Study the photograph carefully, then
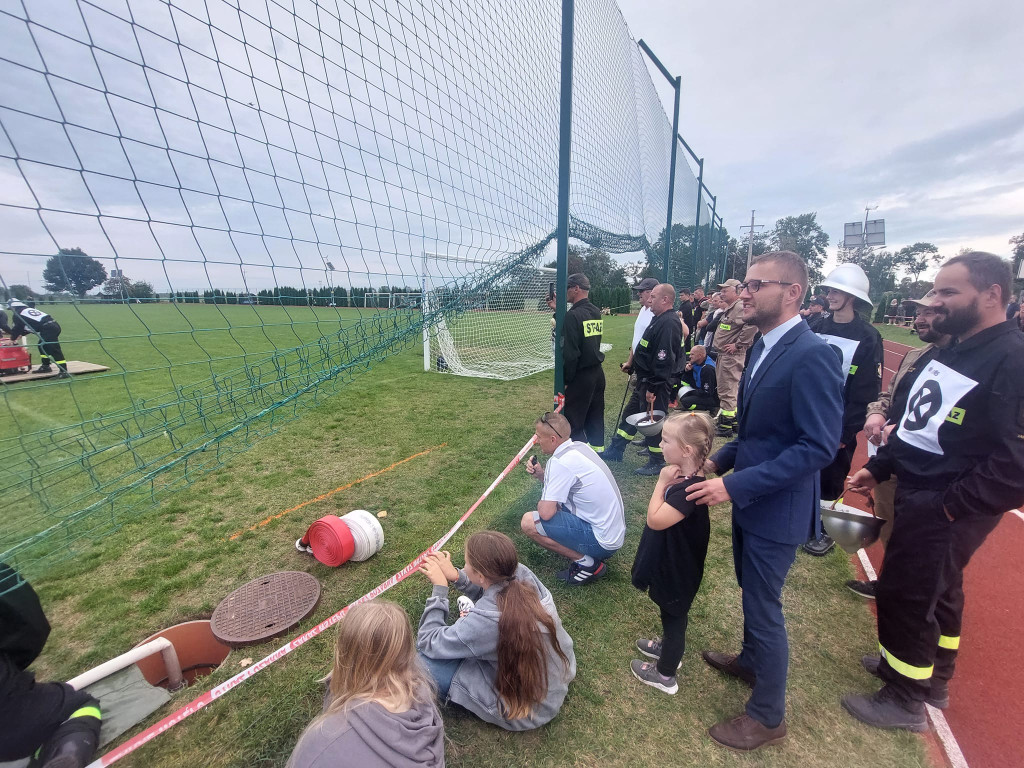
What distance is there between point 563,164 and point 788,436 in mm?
3043

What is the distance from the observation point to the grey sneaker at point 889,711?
6.76 ft

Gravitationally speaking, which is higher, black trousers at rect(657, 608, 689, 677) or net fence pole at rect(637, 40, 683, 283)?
net fence pole at rect(637, 40, 683, 283)

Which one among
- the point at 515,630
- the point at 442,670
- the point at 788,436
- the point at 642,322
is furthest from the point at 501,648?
the point at 642,322

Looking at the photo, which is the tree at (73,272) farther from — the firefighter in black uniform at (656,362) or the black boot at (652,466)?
the black boot at (652,466)

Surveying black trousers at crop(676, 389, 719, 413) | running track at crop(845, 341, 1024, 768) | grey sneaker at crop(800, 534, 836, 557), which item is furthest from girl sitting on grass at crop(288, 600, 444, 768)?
black trousers at crop(676, 389, 719, 413)

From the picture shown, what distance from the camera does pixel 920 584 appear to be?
196cm

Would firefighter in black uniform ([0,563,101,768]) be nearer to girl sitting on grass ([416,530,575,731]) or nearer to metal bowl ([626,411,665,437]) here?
girl sitting on grass ([416,530,575,731])

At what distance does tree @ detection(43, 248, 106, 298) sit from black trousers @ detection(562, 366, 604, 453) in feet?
12.1

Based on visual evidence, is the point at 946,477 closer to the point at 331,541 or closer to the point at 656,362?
the point at 656,362

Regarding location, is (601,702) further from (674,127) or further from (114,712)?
(674,127)

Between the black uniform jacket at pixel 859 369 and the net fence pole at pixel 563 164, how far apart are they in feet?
7.39

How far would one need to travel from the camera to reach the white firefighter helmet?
11.1ft

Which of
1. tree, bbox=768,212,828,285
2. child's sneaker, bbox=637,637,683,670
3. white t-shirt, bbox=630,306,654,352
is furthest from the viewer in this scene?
tree, bbox=768,212,828,285

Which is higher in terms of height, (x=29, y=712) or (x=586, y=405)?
(x=586, y=405)
